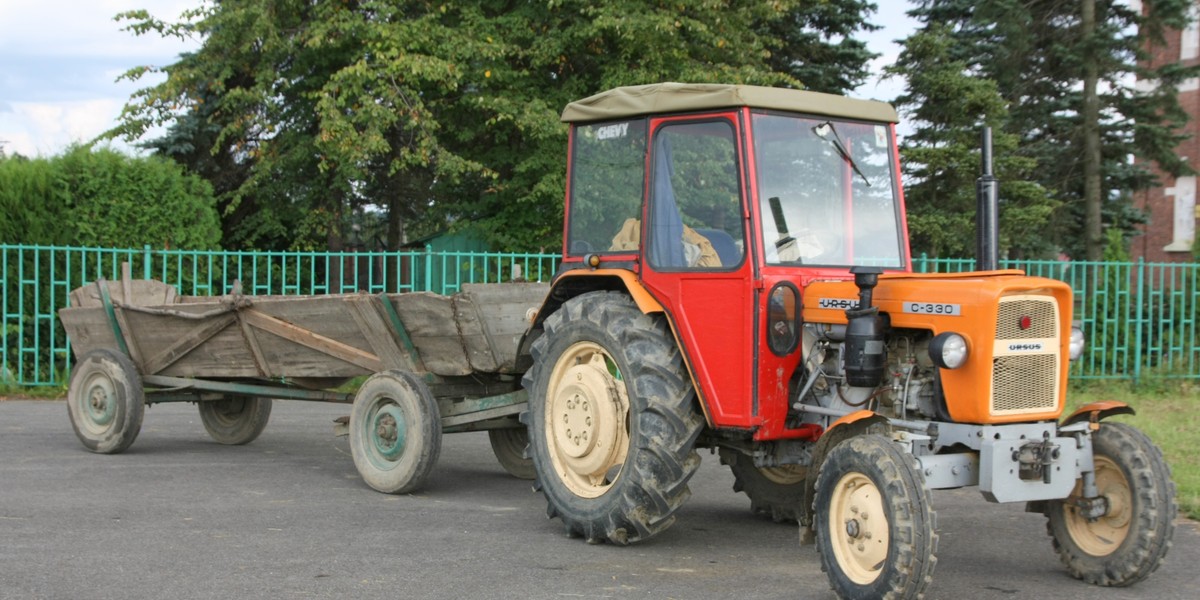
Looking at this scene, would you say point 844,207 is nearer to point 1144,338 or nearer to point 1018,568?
point 1018,568

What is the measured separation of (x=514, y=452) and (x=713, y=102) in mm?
3793

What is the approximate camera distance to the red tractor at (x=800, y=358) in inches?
214

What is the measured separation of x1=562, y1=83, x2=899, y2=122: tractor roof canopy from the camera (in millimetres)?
6383

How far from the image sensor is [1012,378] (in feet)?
18.2

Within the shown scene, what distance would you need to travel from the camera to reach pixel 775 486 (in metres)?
7.49

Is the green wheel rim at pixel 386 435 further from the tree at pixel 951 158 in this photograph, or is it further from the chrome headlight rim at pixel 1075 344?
the tree at pixel 951 158

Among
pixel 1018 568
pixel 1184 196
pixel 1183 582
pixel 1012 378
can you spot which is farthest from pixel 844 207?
pixel 1184 196

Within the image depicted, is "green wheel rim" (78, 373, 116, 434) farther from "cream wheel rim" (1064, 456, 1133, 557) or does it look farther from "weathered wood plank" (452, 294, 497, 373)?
"cream wheel rim" (1064, 456, 1133, 557)

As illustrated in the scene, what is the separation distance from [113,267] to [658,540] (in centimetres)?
1050

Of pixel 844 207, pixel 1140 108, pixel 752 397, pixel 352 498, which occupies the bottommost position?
pixel 352 498

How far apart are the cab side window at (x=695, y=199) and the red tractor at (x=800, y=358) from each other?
0.5 inches

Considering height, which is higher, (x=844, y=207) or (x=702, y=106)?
(x=702, y=106)

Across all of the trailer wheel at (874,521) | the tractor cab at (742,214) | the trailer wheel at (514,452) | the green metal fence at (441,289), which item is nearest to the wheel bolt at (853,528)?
the trailer wheel at (874,521)

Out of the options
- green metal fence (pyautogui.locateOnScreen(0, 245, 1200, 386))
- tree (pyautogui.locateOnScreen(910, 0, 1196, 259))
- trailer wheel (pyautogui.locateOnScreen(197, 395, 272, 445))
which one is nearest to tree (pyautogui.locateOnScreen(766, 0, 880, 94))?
tree (pyautogui.locateOnScreen(910, 0, 1196, 259))
